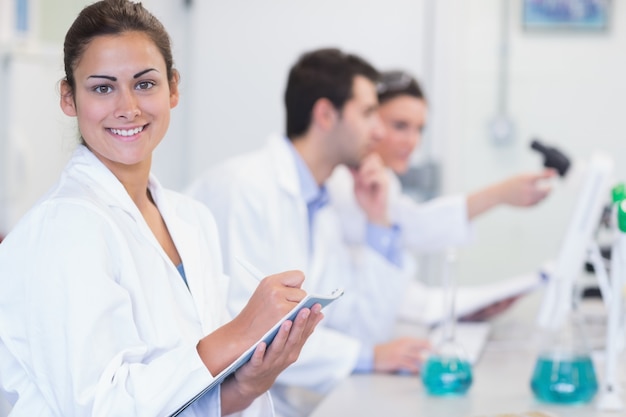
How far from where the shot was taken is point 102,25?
1180 mm

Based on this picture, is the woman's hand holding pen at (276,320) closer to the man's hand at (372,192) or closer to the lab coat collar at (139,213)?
the lab coat collar at (139,213)

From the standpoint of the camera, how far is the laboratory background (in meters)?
3.38

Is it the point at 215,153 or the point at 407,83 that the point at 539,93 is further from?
the point at 215,153

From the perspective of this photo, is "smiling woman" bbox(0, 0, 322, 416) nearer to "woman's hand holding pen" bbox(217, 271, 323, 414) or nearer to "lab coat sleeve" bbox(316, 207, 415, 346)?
"woman's hand holding pen" bbox(217, 271, 323, 414)

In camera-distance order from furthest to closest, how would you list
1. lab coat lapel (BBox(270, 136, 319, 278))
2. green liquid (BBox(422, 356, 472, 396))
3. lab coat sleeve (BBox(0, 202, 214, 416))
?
lab coat lapel (BBox(270, 136, 319, 278))
green liquid (BBox(422, 356, 472, 396))
lab coat sleeve (BBox(0, 202, 214, 416))

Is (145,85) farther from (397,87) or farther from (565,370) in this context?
(397,87)

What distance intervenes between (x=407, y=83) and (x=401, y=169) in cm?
26

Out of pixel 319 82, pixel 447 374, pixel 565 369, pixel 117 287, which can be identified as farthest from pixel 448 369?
pixel 319 82

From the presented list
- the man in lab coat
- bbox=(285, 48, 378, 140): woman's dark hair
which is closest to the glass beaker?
the man in lab coat

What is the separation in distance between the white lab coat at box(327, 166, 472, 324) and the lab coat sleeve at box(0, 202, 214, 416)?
4.64 ft

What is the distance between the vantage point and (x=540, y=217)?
3.42 m

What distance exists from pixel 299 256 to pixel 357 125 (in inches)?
→ 18.2

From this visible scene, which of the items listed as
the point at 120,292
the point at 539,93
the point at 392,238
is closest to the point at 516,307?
the point at 392,238

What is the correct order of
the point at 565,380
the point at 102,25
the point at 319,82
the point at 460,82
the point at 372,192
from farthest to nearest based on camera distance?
the point at 460,82 → the point at 372,192 → the point at 319,82 → the point at 565,380 → the point at 102,25
